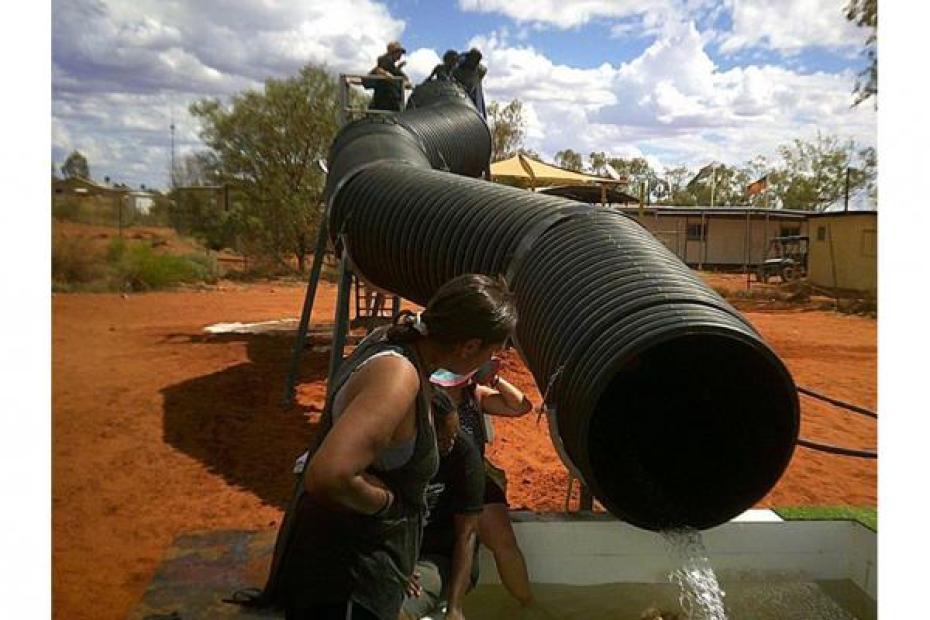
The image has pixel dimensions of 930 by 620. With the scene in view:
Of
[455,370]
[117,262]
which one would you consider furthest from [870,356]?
[117,262]

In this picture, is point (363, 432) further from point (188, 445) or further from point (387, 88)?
point (387, 88)

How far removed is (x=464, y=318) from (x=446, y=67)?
701 cm

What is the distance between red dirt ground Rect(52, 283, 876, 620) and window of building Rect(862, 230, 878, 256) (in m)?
6.81

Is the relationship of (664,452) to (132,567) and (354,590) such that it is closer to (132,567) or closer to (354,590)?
(354,590)

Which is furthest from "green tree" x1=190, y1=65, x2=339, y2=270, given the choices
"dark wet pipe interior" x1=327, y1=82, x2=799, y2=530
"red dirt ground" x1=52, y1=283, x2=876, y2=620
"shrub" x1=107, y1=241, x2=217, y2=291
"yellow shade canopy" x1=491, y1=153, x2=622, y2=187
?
"dark wet pipe interior" x1=327, y1=82, x2=799, y2=530

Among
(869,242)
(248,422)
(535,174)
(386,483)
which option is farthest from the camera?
(869,242)

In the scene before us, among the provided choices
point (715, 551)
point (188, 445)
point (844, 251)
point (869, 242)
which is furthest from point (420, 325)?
point (844, 251)

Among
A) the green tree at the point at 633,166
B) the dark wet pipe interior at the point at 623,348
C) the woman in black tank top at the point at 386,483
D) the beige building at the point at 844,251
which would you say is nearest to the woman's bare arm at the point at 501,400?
the dark wet pipe interior at the point at 623,348

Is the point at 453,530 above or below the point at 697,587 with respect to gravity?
above

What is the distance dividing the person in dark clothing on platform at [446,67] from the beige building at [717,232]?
62.2 ft

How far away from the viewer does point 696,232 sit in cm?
2741

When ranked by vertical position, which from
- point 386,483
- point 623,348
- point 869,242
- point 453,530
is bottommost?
point 453,530

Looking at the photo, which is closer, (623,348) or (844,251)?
(623,348)

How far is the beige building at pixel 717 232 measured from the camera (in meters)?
27.0
